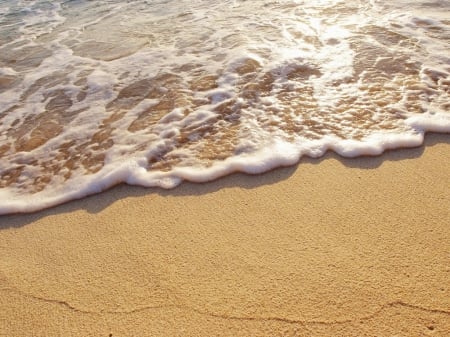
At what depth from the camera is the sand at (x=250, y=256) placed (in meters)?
1.50

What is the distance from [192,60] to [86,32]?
7.46ft

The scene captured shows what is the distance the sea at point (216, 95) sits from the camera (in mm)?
2443

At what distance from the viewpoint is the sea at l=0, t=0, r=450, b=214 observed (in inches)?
96.2

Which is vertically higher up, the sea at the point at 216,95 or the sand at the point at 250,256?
the sea at the point at 216,95

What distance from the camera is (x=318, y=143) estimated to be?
2463 millimetres

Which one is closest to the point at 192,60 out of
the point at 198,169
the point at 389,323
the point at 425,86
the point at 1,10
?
the point at 198,169

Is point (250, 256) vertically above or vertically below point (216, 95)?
below

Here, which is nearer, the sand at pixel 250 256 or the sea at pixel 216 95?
the sand at pixel 250 256

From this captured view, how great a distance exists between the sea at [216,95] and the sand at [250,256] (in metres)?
0.19

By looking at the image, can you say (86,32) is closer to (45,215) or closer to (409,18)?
(45,215)

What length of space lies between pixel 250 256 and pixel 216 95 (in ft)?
5.70

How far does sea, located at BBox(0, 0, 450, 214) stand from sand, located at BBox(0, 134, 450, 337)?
0.64ft

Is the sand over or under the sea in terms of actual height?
under

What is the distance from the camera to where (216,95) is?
123 inches
